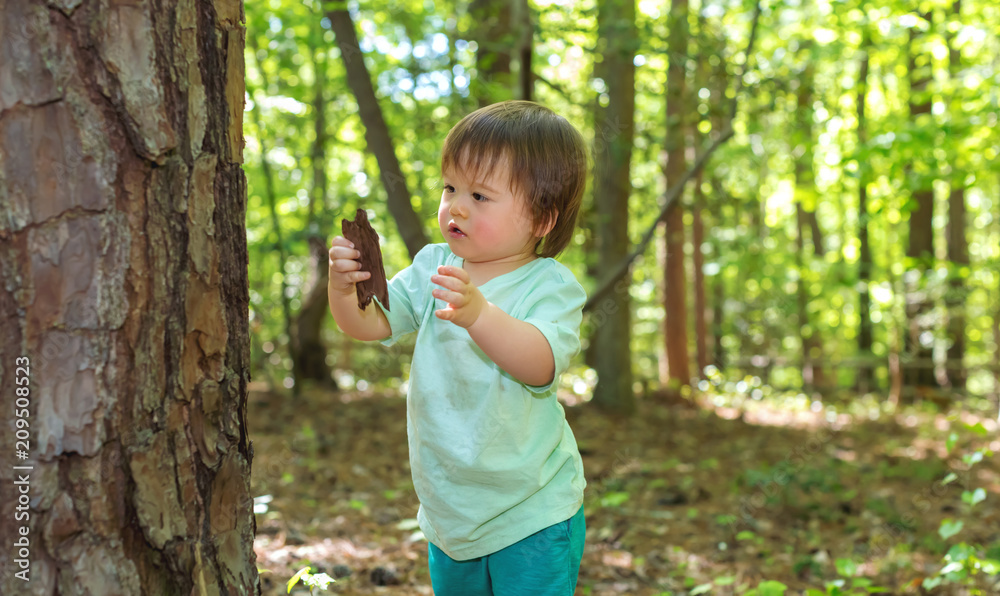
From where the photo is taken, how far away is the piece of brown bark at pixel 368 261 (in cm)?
167

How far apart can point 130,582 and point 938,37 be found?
8215 mm

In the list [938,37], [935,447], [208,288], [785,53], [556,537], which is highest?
[785,53]

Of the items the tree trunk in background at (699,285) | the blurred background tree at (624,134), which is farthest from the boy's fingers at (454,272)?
the tree trunk in background at (699,285)

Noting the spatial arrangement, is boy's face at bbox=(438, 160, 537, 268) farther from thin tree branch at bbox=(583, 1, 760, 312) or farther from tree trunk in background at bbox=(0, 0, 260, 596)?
thin tree branch at bbox=(583, 1, 760, 312)

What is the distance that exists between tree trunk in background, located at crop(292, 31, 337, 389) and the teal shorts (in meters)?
5.75

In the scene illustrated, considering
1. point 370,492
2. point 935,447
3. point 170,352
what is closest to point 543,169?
point 170,352

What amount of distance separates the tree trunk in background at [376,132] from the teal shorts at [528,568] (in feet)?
12.5

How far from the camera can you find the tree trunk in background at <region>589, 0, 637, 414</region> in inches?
282

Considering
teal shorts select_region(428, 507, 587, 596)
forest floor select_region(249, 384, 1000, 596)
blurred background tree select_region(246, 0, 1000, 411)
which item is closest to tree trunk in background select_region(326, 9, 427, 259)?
blurred background tree select_region(246, 0, 1000, 411)

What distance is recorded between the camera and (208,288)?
1469 millimetres

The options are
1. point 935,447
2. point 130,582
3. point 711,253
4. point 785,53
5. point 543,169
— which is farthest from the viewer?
point 711,253

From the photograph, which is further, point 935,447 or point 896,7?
point 935,447

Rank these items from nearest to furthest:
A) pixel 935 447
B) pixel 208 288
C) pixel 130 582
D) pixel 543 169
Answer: pixel 130 582, pixel 208 288, pixel 543 169, pixel 935 447

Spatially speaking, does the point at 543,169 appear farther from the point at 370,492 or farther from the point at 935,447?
the point at 935,447
